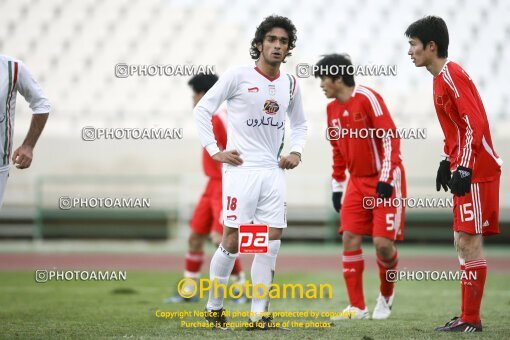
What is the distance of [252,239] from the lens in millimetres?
5188

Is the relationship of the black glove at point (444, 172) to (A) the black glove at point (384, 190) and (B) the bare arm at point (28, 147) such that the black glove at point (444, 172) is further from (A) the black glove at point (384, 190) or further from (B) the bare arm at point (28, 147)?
(B) the bare arm at point (28, 147)

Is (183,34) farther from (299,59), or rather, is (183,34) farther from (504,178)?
(504,178)

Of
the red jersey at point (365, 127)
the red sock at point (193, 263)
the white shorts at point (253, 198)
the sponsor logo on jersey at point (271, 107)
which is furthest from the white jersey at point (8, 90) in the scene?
the red sock at point (193, 263)

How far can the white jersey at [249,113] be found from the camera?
5.22 metres

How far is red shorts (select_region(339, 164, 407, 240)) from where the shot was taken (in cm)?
625

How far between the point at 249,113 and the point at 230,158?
0.32 metres

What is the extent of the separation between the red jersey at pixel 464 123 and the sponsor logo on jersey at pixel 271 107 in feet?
3.37

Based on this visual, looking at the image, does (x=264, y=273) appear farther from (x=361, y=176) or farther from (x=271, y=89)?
(x=361, y=176)

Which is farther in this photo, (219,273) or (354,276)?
(354,276)

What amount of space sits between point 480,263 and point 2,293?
208 inches

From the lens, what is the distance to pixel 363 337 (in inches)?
186

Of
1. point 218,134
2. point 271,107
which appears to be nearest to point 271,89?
point 271,107

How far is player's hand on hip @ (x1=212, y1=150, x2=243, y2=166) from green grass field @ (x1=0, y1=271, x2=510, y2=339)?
1.05m

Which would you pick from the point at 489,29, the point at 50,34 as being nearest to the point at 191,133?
the point at 50,34
